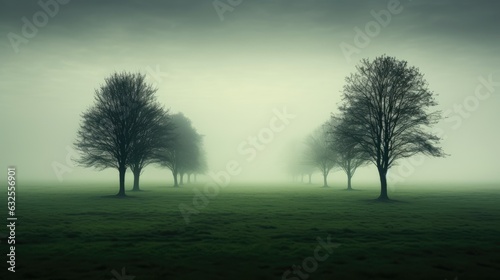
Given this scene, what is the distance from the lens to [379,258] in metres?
13.3

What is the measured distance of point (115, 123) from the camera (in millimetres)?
47000

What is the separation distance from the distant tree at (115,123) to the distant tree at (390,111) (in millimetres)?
25843

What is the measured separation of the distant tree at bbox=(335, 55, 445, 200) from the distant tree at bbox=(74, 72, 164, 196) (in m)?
25.8

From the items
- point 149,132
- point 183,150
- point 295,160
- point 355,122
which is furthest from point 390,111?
point 295,160

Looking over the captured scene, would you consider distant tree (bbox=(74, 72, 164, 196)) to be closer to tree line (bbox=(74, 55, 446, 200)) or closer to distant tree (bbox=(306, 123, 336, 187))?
tree line (bbox=(74, 55, 446, 200))

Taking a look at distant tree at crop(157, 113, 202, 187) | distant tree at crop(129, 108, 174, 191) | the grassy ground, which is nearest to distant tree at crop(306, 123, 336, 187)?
distant tree at crop(157, 113, 202, 187)

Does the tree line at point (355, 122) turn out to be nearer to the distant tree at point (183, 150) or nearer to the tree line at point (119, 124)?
the tree line at point (119, 124)

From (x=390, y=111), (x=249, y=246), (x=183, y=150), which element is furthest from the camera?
(x=183, y=150)

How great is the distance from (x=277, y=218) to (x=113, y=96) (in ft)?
104

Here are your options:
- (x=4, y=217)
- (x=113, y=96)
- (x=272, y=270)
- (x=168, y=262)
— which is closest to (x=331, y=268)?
(x=272, y=270)

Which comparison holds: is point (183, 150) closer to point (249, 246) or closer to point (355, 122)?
point (355, 122)

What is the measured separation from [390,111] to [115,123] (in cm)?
3357

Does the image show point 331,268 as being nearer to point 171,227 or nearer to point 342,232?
point 342,232

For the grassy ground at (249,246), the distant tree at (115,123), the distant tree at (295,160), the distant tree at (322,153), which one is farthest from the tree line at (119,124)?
the distant tree at (295,160)
